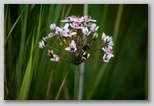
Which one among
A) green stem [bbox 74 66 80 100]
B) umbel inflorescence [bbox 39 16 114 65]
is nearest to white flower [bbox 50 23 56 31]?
umbel inflorescence [bbox 39 16 114 65]

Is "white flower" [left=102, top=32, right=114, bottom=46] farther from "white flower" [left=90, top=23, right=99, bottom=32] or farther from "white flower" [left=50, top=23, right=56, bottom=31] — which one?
"white flower" [left=50, top=23, right=56, bottom=31]

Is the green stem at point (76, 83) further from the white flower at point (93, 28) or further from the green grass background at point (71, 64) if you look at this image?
the white flower at point (93, 28)

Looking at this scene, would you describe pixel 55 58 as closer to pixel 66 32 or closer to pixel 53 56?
pixel 53 56

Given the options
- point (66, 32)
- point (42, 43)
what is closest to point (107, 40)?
point (66, 32)

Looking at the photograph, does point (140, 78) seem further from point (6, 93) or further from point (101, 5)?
point (6, 93)

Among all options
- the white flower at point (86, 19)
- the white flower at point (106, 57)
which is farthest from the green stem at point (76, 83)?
the white flower at point (86, 19)

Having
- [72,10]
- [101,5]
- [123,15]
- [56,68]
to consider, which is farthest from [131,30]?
[56,68]
